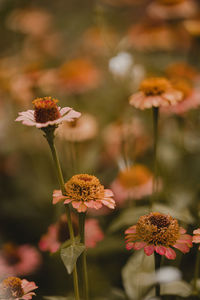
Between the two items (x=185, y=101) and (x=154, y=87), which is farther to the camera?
(x=185, y=101)

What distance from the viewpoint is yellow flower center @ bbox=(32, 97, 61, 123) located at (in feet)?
1.41

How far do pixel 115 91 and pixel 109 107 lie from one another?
2.1 inches

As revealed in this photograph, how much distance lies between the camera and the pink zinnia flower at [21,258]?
27.9 inches

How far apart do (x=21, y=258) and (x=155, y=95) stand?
1.32ft

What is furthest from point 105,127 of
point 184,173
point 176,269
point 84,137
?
point 176,269

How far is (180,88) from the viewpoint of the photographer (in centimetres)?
76

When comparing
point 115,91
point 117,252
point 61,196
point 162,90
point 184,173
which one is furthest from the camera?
point 115,91

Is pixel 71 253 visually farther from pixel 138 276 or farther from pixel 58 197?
pixel 138 276

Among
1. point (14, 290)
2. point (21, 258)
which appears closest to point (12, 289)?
point (14, 290)

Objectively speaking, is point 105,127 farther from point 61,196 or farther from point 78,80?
point 61,196

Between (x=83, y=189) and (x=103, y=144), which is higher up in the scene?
(x=83, y=189)

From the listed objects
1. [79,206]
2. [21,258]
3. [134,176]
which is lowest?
[21,258]

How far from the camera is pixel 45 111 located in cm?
43

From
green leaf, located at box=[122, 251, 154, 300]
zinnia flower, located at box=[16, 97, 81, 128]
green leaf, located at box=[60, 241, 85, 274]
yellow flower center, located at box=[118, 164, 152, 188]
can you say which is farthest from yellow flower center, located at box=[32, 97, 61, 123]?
yellow flower center, located at box=[118, 164, 152, 188]
